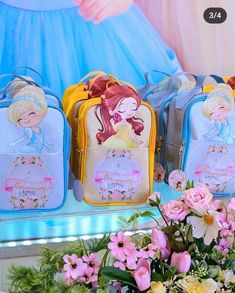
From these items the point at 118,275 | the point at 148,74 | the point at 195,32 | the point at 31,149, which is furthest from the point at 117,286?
the point at 195,32

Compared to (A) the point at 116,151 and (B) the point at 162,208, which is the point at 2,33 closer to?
(A) the point at 116,151

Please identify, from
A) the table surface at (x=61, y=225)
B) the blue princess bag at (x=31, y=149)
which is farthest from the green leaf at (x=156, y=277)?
the blue princess bag at (x=31, y=149)

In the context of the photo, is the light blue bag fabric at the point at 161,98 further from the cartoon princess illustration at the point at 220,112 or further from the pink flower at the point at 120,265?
the pink flower at the point at 120,265

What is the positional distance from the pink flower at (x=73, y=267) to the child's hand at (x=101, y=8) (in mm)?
1165

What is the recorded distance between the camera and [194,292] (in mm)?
702

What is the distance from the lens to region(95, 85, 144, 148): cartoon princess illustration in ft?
4.89

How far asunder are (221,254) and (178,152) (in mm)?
827

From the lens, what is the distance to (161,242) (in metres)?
0.79

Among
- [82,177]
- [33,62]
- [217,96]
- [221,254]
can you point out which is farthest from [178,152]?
[221,254]

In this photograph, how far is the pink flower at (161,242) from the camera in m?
0.78

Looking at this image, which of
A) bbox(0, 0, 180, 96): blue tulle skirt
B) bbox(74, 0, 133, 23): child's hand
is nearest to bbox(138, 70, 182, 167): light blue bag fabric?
bbox(0, 0, 180, 96): blue tulle skirt

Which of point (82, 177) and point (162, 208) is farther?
point (82, 177)

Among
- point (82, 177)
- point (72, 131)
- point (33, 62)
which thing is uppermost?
point (33, 62)

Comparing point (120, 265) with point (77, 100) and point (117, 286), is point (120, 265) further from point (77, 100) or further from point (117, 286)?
point (77, 100)
